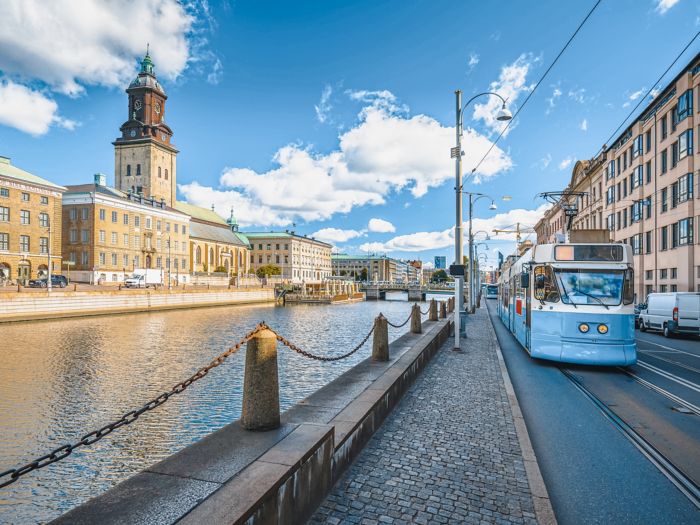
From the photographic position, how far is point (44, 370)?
1641 cm

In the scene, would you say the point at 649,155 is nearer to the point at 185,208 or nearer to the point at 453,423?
the point at 453,423

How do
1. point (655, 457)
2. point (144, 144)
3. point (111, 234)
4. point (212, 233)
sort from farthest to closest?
point (212, 233), point (144, 144), point (111, 234), point (655, 457)

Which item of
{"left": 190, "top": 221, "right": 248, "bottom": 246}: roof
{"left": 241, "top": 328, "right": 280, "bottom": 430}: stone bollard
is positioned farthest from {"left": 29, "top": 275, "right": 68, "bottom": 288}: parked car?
{"left": 241, "top": 328, "right": 280, "bottom": 430}: stone bollard

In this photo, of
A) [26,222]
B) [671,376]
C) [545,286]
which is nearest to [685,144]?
[671,376]

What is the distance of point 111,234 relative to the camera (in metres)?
68.2

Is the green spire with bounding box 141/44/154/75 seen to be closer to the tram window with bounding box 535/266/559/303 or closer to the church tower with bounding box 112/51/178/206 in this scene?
the church tower with bounding box 112/51/178/206

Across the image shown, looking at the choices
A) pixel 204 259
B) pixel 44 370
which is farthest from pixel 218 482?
pixel 204 259

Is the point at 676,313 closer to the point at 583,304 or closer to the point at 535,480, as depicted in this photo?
the point at 583,304

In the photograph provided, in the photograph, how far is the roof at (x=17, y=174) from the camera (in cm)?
5244

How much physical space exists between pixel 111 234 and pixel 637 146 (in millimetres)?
68500

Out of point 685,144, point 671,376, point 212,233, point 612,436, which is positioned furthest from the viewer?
point 212,233

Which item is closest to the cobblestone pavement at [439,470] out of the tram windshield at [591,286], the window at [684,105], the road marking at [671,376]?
the tram windshield at [591,286]

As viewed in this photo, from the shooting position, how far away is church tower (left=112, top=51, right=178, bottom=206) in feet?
305

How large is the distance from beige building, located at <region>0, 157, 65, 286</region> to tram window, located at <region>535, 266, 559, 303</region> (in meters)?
54.6
